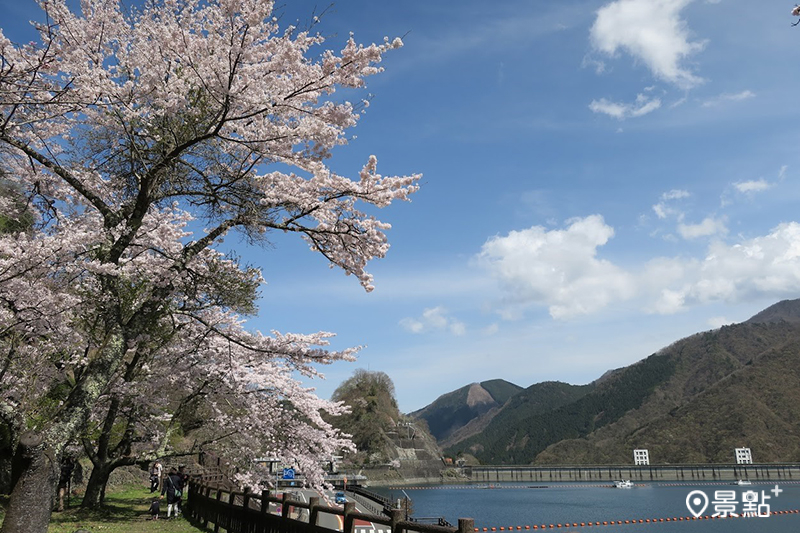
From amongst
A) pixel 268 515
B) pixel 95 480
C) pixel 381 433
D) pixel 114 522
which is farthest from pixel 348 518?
pixel 381 433

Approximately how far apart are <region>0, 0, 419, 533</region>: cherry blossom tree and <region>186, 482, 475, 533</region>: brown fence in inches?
118

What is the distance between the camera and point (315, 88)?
878cm

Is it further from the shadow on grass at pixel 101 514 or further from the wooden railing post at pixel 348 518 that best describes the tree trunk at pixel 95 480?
the wooden railing post at pixel 348 518

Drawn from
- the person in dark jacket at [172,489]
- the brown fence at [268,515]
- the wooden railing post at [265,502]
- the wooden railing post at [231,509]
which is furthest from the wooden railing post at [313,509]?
the person in dark jacket at [172,489]

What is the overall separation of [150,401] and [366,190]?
33.3 ft

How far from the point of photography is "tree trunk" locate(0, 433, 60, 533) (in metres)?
8.36

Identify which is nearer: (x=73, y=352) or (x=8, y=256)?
(x=8, y=256)

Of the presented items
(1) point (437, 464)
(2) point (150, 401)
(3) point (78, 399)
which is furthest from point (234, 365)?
(1) point (437, 464)

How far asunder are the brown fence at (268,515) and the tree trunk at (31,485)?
409 cm

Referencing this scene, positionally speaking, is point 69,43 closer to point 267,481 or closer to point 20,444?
point 20,444

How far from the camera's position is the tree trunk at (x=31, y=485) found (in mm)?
8359

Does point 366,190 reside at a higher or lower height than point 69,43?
lower

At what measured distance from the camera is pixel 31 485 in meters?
8.46
